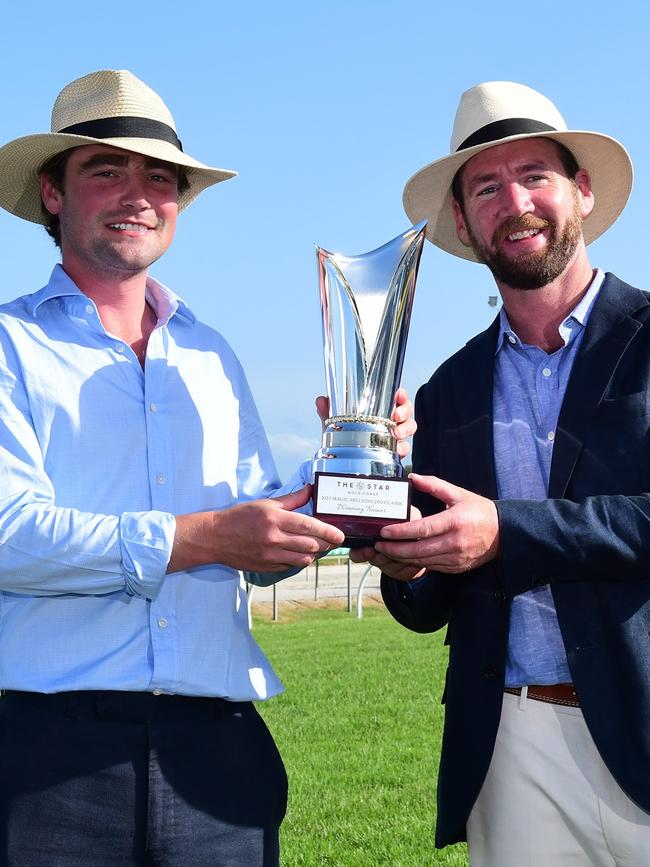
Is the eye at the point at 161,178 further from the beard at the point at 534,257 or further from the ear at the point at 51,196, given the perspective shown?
the beard at the point at 534,257

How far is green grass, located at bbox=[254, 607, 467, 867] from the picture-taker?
664cm

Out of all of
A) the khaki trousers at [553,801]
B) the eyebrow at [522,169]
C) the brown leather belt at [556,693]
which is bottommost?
the khaki trousers at [553,801]

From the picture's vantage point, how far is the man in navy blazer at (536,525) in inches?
122

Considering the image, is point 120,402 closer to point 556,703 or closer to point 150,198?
point 150,198

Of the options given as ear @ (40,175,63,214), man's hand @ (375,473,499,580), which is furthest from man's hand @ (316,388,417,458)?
ear @ (40,175,63,214)

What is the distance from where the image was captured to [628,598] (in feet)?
10.5

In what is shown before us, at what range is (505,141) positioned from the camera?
3.63 m

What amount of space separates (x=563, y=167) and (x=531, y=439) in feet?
3.62

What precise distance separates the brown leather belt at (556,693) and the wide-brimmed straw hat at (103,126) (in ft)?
7.16

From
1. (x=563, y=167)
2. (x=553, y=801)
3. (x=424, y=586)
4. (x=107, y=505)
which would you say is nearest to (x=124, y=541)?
(x=107, y=505)

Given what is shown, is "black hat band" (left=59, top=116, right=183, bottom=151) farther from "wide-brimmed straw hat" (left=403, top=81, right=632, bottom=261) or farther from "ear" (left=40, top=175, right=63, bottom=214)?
"wide-brimmed straw hat" (left=403, top=81, right=632, bottom=261)

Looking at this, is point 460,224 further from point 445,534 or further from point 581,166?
point 445,534

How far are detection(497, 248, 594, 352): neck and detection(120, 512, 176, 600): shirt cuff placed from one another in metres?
1.59

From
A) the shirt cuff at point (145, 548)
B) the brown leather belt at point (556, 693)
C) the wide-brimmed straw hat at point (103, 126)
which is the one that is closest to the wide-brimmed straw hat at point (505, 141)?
the wide-brimmed straw hat at point (103, 126)
